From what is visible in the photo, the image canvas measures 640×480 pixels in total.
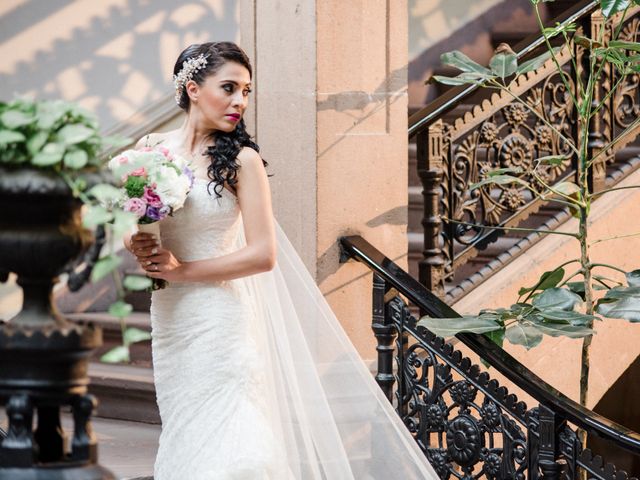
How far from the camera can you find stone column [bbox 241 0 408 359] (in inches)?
197

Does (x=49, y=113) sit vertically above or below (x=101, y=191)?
above

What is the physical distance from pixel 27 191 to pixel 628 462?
24.8 feet

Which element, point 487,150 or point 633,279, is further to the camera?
point 487,150

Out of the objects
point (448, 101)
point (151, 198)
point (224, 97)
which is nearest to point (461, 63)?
point (448, 101)

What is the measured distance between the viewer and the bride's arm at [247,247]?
13.0 feet

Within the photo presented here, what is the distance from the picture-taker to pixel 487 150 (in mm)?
5754

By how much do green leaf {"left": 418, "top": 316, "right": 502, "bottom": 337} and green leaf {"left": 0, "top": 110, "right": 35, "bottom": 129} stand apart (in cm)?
285

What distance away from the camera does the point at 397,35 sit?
203 inches

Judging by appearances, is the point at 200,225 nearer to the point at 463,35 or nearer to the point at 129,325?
the point at 129,325

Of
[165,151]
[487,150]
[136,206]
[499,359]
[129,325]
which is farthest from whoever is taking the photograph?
[129,325]

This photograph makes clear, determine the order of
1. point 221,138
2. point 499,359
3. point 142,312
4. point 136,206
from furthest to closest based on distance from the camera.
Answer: point 142,312 < point 499,359 < point 221,138 < point 136,206

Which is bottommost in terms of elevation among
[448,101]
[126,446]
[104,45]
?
[126,446]

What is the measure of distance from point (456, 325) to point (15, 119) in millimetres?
2936

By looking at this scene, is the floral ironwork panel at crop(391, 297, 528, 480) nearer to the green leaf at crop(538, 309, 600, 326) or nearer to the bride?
the green leaf at crop(538, 309, 600, 326)
